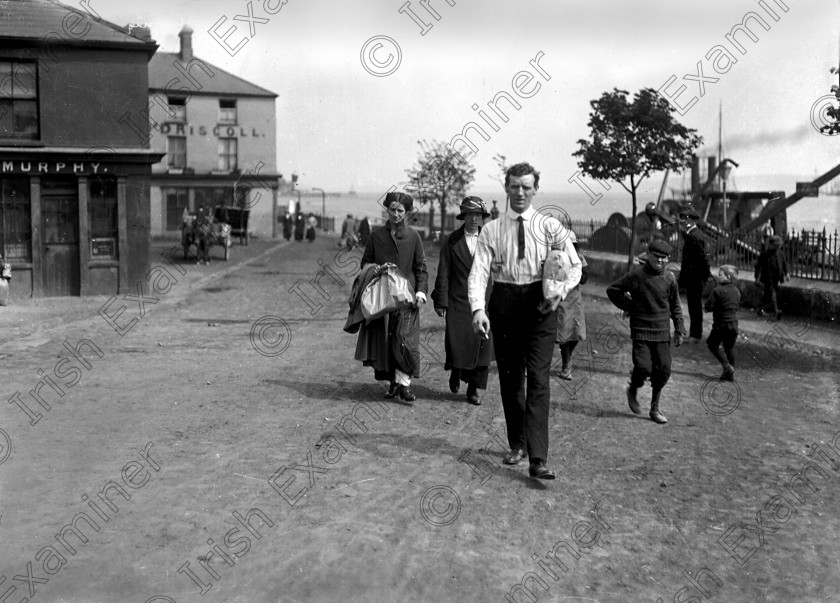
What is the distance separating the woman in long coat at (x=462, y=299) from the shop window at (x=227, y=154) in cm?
4503

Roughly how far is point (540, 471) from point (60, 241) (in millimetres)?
14390

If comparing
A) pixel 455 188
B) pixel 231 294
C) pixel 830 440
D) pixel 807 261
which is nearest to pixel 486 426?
Answer: pixel 830 440

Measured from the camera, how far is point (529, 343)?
5727 mm

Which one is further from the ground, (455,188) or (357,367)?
(455,188)

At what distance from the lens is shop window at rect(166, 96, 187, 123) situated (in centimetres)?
4988

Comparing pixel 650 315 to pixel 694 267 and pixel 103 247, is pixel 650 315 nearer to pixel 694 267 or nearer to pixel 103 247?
pixel 694 267

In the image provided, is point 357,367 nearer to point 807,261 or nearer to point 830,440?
point 830,440

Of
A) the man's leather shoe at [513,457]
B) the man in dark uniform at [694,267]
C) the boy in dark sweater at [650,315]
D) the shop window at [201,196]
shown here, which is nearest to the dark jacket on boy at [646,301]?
the boy in dark sweater at [650,315]

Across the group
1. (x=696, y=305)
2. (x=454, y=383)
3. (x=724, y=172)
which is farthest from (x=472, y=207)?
(x=724, y=172)

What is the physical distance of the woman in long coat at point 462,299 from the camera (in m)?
7.80

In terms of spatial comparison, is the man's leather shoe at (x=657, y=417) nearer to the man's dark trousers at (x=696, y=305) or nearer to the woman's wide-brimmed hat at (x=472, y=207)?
the woman's wide-brimmed hat at (x=472, y=207)

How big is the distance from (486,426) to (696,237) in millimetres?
5832

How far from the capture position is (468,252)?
788 cm

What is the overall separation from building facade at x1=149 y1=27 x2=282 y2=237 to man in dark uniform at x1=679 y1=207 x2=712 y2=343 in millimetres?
39905
